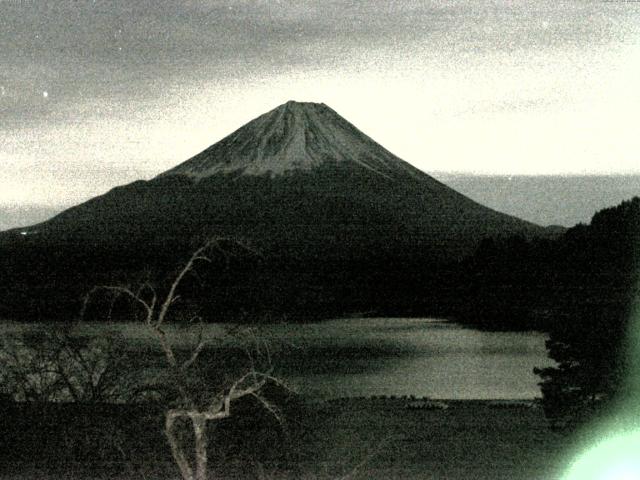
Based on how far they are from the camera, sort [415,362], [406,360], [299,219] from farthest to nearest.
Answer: [299,219]
[406,360]
[415,362]

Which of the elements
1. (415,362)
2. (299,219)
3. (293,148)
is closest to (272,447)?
(415,362)

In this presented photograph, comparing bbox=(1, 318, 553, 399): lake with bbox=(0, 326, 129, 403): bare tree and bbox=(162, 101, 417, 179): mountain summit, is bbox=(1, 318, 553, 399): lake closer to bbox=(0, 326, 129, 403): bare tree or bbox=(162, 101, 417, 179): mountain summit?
bbox=(0, 326, 129, 403): bare tree

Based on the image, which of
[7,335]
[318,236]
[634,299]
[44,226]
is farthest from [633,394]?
[44,226]

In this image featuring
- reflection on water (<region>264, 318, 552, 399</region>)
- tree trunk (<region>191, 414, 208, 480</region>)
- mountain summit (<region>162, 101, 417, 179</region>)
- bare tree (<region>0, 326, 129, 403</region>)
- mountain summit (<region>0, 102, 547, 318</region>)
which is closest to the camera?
tree trunk (<region>191, 414, 208, 480</region>)

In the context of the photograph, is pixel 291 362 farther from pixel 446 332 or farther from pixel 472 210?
pixel 472 210

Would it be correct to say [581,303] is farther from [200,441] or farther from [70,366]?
[70,366]

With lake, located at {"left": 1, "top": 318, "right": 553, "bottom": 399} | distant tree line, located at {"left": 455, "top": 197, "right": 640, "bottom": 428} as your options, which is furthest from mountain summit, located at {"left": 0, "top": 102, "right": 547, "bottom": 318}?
lake, located at {"left": 1, "top": 318, "right": 553, "bottom": 399}

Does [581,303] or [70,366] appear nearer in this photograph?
[581,303]
